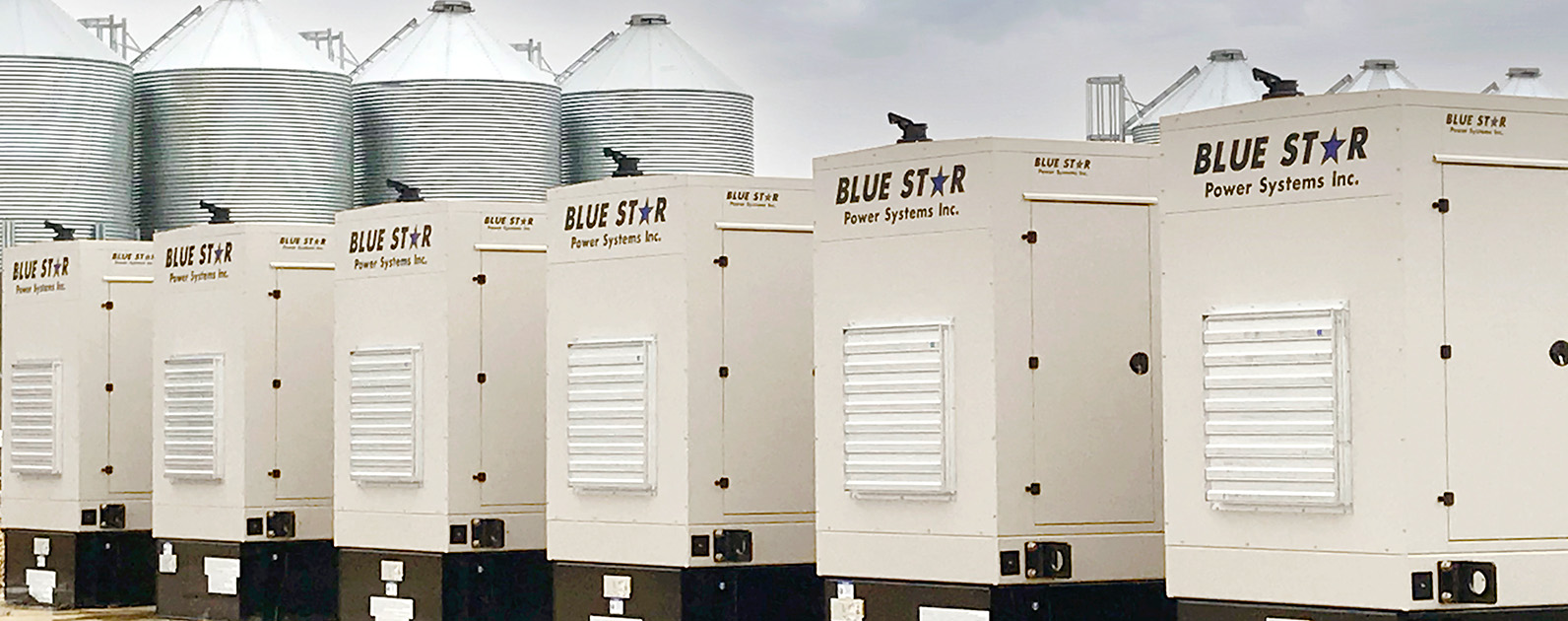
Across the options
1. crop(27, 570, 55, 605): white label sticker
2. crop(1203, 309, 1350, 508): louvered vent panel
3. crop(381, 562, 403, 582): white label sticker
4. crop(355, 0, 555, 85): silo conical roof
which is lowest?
crop(27, 570, 55, 605): white label sticker

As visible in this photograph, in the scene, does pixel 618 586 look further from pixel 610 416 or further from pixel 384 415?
pixel 384 415

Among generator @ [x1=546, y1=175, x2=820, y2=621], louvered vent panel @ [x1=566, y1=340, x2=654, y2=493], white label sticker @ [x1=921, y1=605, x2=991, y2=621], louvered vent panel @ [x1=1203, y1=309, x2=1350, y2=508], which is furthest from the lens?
louvered vent panel @ [x1=566, y1=340, x2=654, y2=493]

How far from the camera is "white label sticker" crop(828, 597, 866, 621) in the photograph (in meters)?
12.9

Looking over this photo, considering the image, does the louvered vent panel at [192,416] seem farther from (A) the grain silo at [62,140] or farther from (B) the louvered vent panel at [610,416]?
(A) the grain silo at [62,140]

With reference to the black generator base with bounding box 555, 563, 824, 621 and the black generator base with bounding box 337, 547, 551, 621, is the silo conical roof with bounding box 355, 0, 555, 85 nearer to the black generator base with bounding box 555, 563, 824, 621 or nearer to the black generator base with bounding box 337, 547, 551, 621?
the black generator base with bounding box 337, 547, 551, 621

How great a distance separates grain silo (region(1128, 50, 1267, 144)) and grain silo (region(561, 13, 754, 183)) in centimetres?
535

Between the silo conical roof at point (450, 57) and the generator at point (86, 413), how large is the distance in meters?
4.74

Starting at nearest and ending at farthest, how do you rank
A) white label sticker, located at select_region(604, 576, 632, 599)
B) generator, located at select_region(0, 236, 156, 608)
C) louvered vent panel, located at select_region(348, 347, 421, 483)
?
white label sticker, located at select_region(604, 576, 632, 599) → louvered vent panel, located at select_region(348, 347, 421, 483) → generator, located at select_region(0, 236, 156, 608)

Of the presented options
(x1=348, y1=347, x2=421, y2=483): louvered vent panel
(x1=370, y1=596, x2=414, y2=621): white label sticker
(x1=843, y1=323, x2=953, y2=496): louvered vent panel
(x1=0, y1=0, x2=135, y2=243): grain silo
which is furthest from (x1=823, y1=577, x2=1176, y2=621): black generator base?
(x1=0, y1=0, x2=135, y2=243): grain silo

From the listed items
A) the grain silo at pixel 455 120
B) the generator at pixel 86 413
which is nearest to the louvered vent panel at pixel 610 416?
the generator at pixel 86 413

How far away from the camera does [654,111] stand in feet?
83.5

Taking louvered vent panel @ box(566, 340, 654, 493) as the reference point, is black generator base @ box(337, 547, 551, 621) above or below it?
below

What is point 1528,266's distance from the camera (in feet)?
34.6

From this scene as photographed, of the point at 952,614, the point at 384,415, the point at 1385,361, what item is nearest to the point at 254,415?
the point at 384,415
